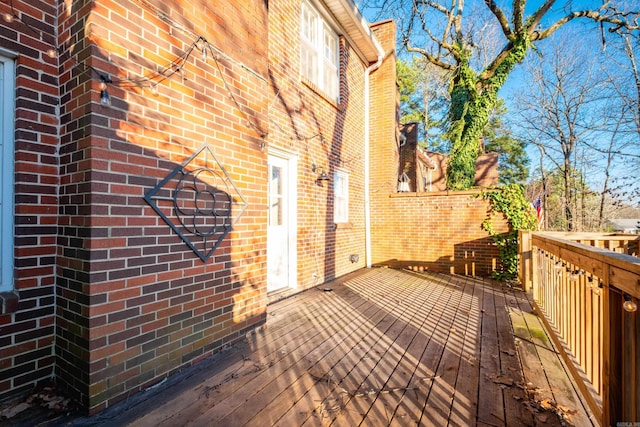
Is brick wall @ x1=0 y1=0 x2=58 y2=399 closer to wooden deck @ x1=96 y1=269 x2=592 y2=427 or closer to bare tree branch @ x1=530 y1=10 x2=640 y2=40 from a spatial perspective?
wooden deck @ x1=96 y1=269 x2=592 y2=427

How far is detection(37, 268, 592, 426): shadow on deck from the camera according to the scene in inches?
72.1

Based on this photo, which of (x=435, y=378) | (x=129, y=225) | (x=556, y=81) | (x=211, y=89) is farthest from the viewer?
(x=556, y=81)

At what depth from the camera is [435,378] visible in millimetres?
2271

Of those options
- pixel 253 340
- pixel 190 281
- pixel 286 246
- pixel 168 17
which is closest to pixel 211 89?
pixel 168 17

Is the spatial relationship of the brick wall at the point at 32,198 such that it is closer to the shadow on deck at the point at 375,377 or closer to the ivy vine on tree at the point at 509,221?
the shadow on deck at the point at 375,377

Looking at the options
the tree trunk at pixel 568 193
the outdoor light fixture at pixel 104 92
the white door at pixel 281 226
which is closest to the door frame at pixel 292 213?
the white door at pixel 281 226

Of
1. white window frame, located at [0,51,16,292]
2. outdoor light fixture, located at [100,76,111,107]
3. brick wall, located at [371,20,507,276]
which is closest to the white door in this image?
outdoor light fixture, located at [100,76,111,107]

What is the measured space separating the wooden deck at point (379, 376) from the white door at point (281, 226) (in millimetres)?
758

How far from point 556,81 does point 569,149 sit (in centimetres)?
315

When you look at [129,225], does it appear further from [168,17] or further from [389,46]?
[389,46]

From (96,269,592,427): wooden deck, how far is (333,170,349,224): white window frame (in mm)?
2617

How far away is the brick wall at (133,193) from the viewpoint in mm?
1857

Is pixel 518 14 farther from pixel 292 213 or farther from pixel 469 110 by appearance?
pixel 292 213

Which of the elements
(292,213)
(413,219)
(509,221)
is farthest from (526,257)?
(292,213)
